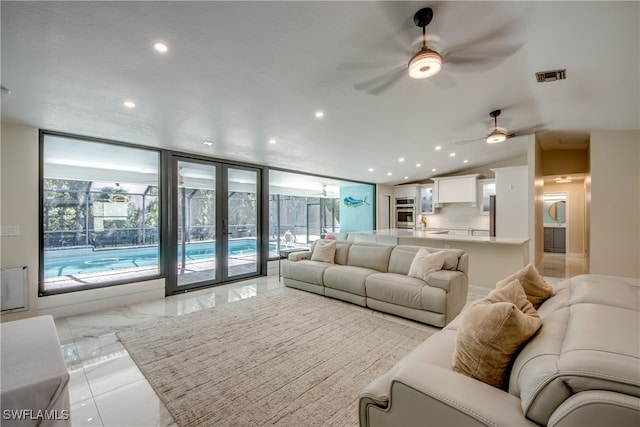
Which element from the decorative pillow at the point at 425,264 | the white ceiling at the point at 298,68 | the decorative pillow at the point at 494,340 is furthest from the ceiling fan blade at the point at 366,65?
the decorative pillow at the point at 425,264

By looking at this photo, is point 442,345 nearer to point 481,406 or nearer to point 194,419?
point 481,406

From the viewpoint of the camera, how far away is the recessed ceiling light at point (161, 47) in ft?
6.61

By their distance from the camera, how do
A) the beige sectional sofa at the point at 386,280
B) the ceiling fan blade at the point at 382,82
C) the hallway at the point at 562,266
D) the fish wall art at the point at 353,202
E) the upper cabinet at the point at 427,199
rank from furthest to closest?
1. the fish wall art at the point at 353,202
2. the upper cabinet at the point at 427,199
3. the hallway at the point at 562,266
4. the beige sectional sofa at the point at 386,280
5. the ceiling fan blade at the point at 382,82

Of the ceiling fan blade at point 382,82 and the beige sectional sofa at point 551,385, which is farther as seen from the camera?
the ceiling fan blade at point 382,82

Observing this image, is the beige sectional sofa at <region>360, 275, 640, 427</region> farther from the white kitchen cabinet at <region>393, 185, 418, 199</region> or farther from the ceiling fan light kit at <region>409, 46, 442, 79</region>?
the white kitchen cabinet at <region>393, 185, 418, 199</region>

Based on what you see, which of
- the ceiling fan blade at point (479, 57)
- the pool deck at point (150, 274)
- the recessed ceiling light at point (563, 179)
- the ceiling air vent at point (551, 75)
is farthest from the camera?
the recessed ceiling light at point (563, 179)

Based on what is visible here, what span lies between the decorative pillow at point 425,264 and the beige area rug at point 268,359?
69 cm

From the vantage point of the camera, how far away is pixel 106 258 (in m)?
4.37

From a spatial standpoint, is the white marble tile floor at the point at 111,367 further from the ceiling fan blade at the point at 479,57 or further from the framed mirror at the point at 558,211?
the framed mirror at the point at 558,211

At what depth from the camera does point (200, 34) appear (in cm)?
196

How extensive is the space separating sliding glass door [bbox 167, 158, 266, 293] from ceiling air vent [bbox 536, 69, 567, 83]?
474 cm

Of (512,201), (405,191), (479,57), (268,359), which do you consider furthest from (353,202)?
(268,359)

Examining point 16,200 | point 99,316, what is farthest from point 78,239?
point 99,316

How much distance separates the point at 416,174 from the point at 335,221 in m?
3.52
